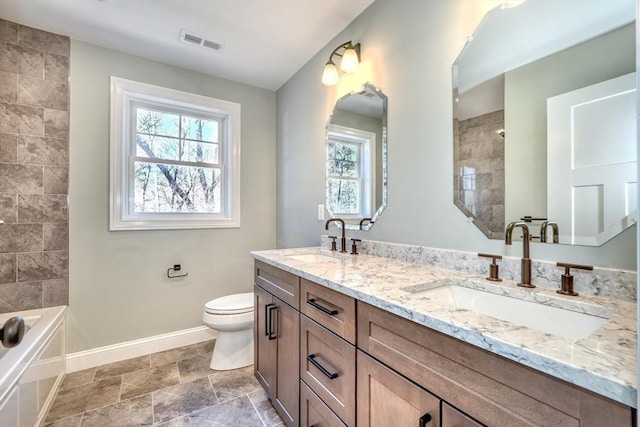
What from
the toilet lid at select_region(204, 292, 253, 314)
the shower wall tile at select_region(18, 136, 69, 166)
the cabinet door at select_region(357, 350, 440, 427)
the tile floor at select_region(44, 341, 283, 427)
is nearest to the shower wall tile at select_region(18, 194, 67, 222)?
the shower wall tile at select_region(18, 136, 69, 166)

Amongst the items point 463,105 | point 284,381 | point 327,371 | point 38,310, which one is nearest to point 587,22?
→ point 463,105

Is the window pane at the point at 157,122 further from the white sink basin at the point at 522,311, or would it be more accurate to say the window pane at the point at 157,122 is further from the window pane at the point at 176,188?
the white sink basin at the point at 522,311

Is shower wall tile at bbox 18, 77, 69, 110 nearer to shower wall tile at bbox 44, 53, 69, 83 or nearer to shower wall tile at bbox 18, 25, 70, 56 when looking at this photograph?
shower wall tile at bbox 44, 53, 69, 83

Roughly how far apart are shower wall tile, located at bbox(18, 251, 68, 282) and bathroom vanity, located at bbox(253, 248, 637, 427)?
1.76 metres

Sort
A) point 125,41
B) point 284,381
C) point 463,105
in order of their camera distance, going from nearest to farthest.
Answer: point 463,105 → point 284,381 → point 125,41

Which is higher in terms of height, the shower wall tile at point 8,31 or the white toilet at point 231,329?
the shower wall tile at point 8,31

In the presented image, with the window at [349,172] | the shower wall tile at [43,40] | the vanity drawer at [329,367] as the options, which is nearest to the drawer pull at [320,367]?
the vanity drawer at [329,367]

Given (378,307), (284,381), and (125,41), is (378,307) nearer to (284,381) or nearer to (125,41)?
(284,381)

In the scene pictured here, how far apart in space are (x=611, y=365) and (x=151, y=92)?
304 cm

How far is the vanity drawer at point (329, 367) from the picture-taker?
39.5 inches

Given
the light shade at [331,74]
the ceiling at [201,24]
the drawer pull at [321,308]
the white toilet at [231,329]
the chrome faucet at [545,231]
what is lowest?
the white toilet at [231,329]

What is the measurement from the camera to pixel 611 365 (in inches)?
18.8

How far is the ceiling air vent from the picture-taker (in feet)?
6.88

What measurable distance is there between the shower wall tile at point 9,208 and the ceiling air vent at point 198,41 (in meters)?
1.65
